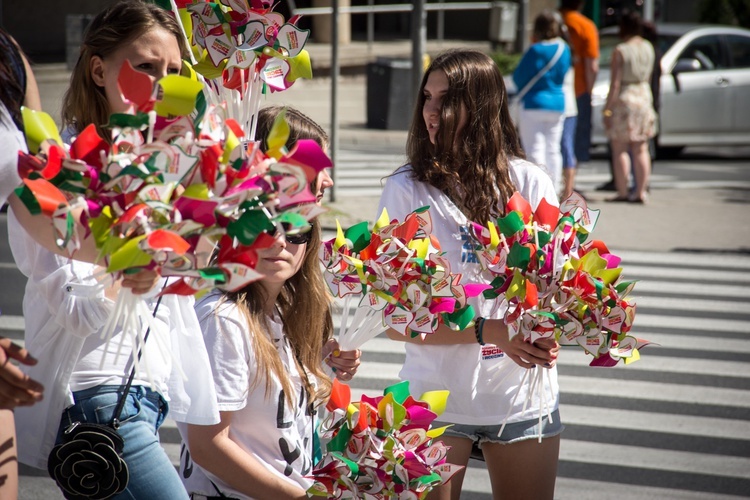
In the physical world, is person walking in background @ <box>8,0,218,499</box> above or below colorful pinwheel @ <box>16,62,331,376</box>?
below

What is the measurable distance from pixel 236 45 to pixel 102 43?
1.16 ft

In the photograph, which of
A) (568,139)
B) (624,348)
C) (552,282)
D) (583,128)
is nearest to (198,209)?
(552,282)

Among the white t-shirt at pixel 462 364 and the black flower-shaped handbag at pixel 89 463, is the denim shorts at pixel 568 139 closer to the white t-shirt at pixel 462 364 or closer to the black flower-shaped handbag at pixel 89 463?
the white t-shirt at pixel 462 364

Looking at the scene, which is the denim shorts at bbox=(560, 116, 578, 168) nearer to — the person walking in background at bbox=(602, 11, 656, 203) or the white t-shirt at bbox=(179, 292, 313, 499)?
the person walking in background at bbox=(602, 11, 656, 203)

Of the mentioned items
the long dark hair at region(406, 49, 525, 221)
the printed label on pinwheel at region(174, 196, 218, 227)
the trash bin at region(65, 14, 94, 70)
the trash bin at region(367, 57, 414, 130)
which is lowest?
the trash bin at region(367, 57, 414, 130)

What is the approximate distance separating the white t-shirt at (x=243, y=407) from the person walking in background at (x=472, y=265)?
510mm

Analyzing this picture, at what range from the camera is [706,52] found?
14.8 meters

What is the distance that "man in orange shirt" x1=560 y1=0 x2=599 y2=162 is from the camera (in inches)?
443

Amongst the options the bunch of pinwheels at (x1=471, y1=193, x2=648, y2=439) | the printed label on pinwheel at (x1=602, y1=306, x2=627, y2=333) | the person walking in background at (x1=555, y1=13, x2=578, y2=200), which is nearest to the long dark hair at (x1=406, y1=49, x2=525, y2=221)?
the bunch of pinwheels at (x1=471, y1=193, x2=648, y2=439)

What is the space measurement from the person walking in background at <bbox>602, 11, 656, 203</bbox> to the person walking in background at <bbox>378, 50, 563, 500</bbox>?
8.28 m

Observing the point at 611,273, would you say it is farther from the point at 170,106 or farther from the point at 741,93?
the point at 741,93

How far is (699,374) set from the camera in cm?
625

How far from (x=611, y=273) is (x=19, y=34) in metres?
21.1

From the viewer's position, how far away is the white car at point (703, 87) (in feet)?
46.9
